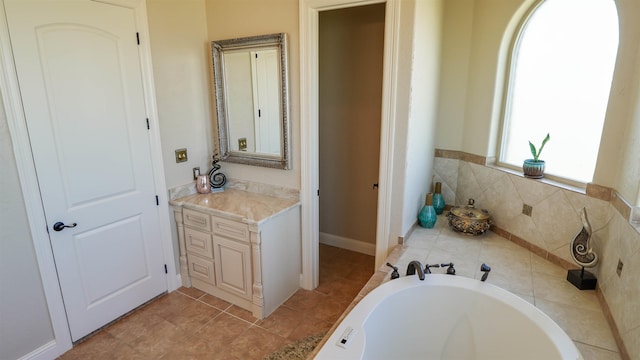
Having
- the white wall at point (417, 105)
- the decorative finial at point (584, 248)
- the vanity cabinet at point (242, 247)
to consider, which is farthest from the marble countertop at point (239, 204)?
the decorative finial at point (584, 248)

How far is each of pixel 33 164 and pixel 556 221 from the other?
129 inches

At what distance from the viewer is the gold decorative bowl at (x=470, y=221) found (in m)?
2.47

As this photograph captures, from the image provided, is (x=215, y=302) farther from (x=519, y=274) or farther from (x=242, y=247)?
(x=519, y=274)

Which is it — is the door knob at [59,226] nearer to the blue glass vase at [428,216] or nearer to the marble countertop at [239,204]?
the marble countertop at [239,204]

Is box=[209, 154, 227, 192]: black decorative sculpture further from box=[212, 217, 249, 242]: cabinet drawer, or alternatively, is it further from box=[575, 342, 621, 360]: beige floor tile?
box=[575, 342, 621, 360]: beige floor tile

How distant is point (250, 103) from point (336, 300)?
6.13ft

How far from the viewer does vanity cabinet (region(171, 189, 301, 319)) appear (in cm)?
245

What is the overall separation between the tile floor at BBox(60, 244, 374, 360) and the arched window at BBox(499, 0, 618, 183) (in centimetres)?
188

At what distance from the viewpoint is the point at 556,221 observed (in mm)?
2074

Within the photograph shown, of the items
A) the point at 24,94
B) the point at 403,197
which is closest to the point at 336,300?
the point at 403,197

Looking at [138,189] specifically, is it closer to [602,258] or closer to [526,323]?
[526,323]

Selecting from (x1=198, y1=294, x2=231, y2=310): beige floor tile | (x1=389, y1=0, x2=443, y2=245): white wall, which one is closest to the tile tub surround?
(x1=389, y1=0, x2=443, y2=245): white wall

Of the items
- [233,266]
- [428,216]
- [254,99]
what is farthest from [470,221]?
[254,99]

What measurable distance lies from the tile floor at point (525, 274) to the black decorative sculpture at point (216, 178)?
1.77 metres
